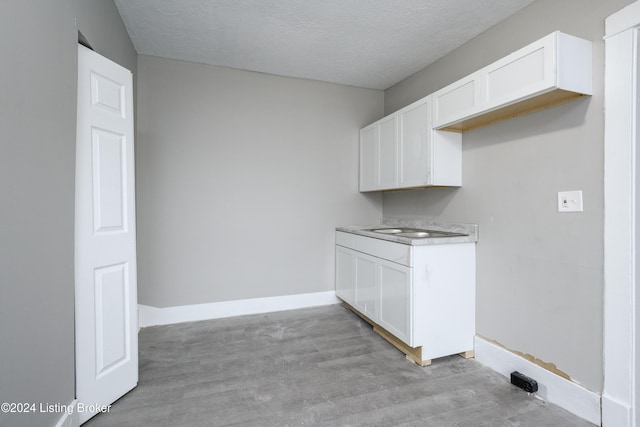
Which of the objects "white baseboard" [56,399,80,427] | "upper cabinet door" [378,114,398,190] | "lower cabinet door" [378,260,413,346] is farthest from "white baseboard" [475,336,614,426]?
"white baseboard" [56,399,80,427]

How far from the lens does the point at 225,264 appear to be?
3.21 meters

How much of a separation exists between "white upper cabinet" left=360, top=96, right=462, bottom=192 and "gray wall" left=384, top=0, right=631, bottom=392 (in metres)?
0.16

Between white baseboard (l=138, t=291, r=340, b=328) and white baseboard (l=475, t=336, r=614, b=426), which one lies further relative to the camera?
white baseboard (l=138, t=291, r=340, b=328)

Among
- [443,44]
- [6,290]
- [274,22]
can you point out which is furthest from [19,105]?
[443,44]

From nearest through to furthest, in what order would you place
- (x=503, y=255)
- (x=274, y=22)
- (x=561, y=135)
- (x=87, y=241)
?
(x=87, y=241)
(x=561, y=135)
(x=503, y=255)
(x=274, y=22)

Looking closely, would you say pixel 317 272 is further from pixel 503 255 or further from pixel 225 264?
pixel 503 255

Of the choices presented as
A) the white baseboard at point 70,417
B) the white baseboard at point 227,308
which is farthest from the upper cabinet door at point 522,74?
the white baseboard at point 70,417

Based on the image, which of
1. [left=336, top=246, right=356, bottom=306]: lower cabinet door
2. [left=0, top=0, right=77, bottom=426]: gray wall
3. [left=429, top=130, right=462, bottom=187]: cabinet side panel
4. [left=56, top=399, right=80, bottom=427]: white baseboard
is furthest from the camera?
[left=336, top=246, right=356, bottom=306]: lower cabinet door

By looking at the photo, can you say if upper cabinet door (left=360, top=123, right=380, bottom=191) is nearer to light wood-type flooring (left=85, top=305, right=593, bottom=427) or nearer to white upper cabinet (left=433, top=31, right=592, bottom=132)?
white upper cabinet (left=433, top=31, right=592, bottom=132)

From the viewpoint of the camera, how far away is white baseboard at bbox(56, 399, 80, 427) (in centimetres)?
143

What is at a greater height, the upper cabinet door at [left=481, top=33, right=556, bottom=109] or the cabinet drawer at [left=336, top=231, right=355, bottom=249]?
the upper cabinet door at [left=481, top=33, right=556, bottom=109]

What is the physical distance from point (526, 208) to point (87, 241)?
2808 millimetres

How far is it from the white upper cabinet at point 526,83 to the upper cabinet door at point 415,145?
285mm

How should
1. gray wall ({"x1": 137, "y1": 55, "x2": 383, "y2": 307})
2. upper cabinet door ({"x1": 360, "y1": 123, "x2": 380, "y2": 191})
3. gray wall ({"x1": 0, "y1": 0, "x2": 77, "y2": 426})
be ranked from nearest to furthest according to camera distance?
gray wall ({"x1": 0, "y1": 0, "x2": 77, "y2": 426})
gray wall ({"x1": 137, "y1": 55, "x2": 383, "y2": 307})
upper cabinet door ({"x1": 360, "y1": 123, "x2": 380, "y2": 191})
